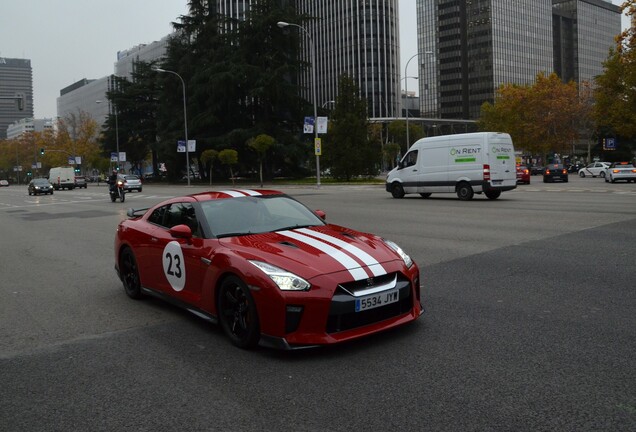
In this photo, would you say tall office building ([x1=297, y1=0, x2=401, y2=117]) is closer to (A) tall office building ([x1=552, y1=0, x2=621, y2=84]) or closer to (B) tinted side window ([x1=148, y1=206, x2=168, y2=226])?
(A) tall office building ([x1=552, y1=0, x2=621, y2=84])

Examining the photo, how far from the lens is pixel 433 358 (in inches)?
181

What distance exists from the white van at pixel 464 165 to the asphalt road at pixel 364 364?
14164 millimetres

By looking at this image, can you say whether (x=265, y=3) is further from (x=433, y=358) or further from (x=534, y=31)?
(x=534, y=31)

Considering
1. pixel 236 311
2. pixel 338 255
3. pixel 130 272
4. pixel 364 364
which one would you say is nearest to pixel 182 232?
pixel 236 311

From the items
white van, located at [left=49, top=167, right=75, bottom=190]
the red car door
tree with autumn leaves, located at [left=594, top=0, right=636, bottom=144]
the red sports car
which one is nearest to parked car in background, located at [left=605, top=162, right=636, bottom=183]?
tree with autumn leaves, located at [left=594, top=0, right=636, bottom=144]

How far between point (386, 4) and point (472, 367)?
5120 inches

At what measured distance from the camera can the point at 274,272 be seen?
15.7 feet

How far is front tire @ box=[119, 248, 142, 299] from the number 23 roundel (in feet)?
3.10

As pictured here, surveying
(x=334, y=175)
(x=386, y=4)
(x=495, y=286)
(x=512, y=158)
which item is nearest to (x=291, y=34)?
(x=334, y=175)

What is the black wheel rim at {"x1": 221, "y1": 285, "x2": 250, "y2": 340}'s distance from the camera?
5.04 metres

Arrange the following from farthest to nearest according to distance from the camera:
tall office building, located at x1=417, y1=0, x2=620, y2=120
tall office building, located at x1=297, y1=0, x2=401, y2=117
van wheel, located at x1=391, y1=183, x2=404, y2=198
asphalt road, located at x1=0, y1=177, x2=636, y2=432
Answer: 1. tall office building, located at x1=417, y1=0, x2=620, y2=120
2. tall office building, located at x1=297, y1=0, x2=401, y2=117
3. van wheel, located at x1=391, y1=183, x2=404, y2=198
4. asphalt road, located at x1=0, y1=177, x2=636, y2=432

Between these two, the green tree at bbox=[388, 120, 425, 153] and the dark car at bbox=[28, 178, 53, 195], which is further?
the green tree at bbox=[388, 120, 425, 153]

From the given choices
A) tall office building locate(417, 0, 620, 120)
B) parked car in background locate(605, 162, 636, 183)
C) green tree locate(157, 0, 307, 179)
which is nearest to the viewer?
parked car in background locate(605, 162, 636, 183)

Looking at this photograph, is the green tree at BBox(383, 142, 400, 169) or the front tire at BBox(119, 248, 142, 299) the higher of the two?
the green tree at BBox(383, 142, 400, 169)
